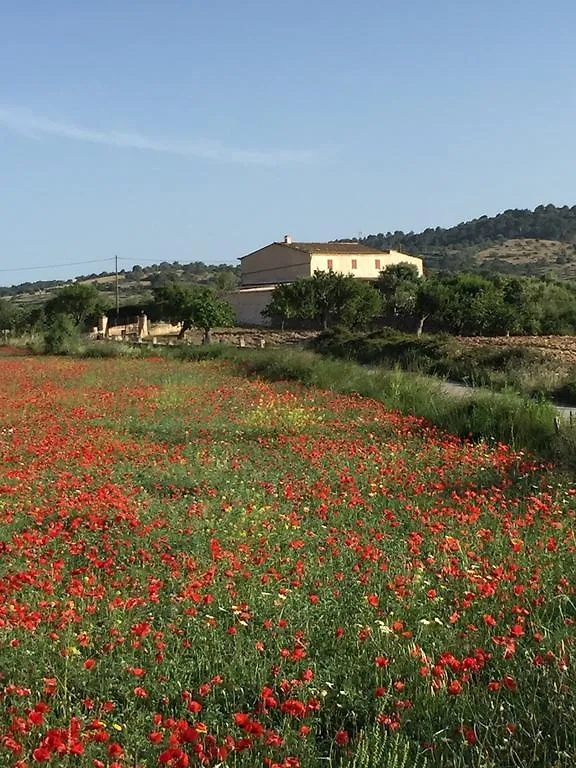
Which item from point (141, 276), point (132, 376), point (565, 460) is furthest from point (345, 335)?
point (141, 276)

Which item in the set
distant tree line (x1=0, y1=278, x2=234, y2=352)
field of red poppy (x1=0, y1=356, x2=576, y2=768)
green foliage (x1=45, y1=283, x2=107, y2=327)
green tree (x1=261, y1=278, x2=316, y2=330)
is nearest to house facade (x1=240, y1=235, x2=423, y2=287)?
distant tree line (x1=0, y1=278, x2=234, y2=352)

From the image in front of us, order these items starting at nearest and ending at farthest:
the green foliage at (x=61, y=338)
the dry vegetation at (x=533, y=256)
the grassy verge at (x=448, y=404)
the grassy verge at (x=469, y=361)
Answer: the grassy verge at (x=448, y=404)
the grassy verge at (x=469, y=361)
the green foliage at (x=61, y=338)
the dry vegetation at (x=533, y=256)

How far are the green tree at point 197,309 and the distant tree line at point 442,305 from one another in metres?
5.19


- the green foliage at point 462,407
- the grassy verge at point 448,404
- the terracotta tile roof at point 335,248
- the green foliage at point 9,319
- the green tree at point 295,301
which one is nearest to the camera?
the grassy verge at point 448,404

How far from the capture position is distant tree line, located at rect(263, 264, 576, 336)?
4691 cm

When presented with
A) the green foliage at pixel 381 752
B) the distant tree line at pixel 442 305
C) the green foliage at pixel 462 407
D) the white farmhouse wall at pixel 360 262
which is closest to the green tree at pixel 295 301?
the distant tree line at pixel 442 305

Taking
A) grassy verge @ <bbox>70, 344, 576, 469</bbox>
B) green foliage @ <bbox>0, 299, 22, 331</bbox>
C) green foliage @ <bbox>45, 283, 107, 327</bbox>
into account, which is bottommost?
grassy verge @ <bbox>70, 344, 576, 469</bbox>

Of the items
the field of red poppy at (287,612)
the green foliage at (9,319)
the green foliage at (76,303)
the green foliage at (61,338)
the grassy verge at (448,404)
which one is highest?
the green foliage at (76,303)

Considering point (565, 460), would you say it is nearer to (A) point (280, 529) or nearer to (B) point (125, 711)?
Result: (A) point (280, 529)

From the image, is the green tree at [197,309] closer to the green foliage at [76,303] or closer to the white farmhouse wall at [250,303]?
the green foliage at [76,303]

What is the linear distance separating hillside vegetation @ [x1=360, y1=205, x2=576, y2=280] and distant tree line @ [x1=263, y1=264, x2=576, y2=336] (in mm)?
31396

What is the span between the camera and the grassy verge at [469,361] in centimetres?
2097

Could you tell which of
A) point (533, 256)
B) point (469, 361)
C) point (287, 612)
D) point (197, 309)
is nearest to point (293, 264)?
point (197, 309)

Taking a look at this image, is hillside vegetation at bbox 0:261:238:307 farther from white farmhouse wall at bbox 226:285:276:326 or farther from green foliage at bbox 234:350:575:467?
green foliage at bbox 234:350:575:467
